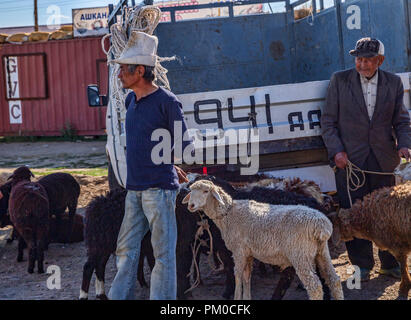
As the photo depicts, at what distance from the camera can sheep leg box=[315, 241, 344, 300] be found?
13.6 ft

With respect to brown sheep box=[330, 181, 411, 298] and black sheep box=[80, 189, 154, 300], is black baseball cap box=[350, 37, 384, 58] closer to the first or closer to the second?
brown sheep box=[330, 181, 411, 298]

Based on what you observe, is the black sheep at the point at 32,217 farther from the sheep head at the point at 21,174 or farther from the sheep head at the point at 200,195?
the sheep head at the point at 200,195

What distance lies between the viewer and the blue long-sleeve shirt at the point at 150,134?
3.76 metres

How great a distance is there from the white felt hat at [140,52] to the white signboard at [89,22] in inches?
605

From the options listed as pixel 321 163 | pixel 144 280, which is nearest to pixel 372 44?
pixel 321 163

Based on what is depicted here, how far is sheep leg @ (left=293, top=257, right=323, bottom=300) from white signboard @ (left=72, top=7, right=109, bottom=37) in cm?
1586

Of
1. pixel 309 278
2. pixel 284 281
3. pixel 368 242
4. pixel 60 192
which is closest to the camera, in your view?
pixel 309 278

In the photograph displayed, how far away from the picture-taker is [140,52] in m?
3.78

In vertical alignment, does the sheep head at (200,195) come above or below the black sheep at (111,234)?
above

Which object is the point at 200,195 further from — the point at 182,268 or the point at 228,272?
the point at 228,272

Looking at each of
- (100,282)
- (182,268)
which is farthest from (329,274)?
(100,282)

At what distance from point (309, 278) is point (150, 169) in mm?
1399

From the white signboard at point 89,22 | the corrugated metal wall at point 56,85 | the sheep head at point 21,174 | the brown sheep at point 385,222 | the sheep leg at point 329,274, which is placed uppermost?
the white signboard at point 89,22

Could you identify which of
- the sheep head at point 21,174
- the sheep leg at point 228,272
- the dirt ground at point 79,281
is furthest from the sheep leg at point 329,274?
the sheep head at point 21,174
